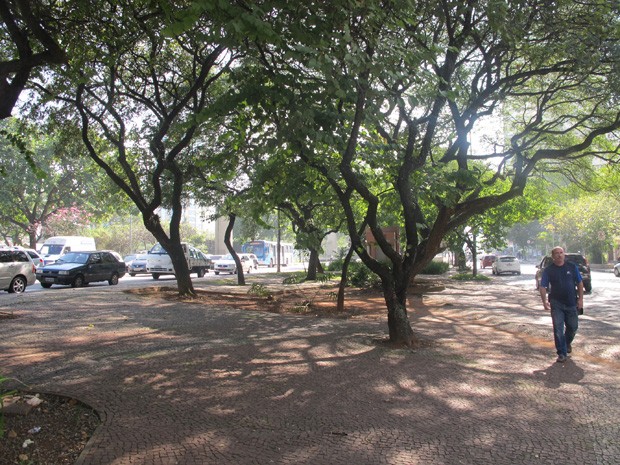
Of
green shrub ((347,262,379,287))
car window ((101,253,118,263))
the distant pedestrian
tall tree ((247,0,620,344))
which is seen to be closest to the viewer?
tall tree ((247,0,620,344))

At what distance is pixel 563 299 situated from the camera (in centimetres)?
720

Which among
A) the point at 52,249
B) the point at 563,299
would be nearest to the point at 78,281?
the point at 52,249

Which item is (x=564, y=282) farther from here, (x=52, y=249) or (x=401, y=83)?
(x=52, y=249)

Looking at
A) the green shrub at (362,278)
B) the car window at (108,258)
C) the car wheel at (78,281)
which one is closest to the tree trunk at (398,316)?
the green shrub at (362,278)

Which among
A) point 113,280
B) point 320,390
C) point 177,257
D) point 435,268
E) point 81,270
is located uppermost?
point 177,257

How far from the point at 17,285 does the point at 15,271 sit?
1.75ft

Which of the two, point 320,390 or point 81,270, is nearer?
point 320,390

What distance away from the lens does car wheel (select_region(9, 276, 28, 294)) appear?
17172mm

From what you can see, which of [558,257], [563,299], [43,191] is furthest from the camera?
[43,191]

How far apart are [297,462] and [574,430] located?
2.44 meters

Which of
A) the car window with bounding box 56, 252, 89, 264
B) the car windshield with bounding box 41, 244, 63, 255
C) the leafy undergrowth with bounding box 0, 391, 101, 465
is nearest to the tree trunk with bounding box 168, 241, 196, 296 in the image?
the car window with bounding box 56, 252, 89, 264

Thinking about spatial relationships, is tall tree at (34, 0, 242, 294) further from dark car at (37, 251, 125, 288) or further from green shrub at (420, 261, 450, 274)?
green shrub at (420, 261, 450, 274)

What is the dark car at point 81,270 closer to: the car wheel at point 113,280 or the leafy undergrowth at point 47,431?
the car wheel at point 113,280

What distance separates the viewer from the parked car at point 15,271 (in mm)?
16844
